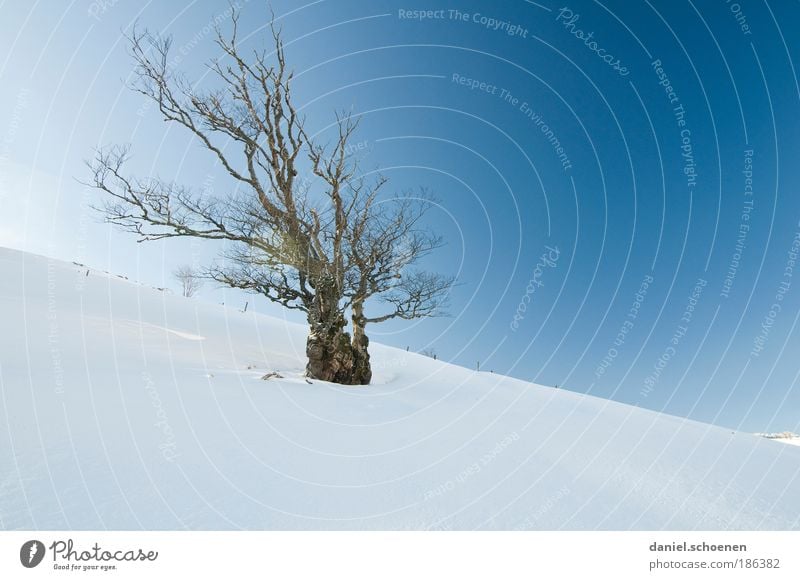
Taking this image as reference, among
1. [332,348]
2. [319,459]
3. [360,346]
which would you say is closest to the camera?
[319,459]

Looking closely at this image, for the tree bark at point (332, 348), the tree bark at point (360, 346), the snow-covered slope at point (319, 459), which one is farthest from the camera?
the tree bark at point (360, 346)

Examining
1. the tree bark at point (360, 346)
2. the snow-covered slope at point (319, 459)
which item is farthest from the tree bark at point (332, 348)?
the snow-covered slope at point (319, 459)

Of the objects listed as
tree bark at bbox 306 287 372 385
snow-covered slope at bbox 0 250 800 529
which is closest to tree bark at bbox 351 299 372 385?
tree bark at bbox 306 287 372 385

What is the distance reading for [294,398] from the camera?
14.5 ft

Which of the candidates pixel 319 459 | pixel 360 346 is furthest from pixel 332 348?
pixel 319 459

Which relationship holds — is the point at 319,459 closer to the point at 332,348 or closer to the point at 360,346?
the point at 332,348

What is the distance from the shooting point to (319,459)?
2.75 metres

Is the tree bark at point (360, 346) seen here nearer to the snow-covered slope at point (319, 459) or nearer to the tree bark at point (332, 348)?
the tree bark at point (332, 348)

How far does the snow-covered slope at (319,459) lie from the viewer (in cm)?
201

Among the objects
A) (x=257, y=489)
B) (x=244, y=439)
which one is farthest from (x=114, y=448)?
(x=257, y=489)

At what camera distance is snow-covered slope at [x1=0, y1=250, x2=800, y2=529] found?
201 cm

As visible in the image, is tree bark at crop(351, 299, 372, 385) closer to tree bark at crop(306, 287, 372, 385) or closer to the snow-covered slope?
tree bark at crop(306, 287, 372, 385)
